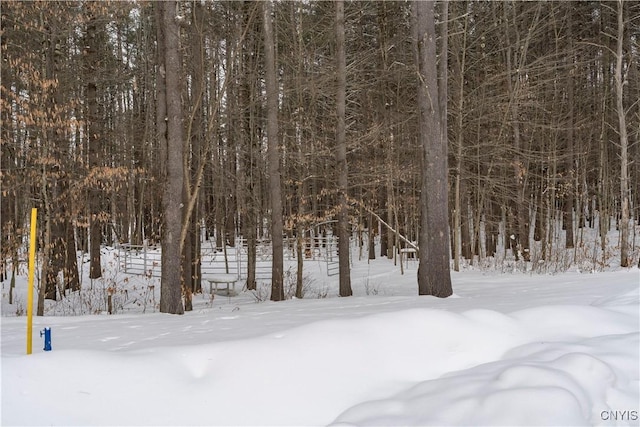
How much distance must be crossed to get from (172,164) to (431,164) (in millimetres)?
4738

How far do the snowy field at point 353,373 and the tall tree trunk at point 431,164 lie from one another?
3.53 meters

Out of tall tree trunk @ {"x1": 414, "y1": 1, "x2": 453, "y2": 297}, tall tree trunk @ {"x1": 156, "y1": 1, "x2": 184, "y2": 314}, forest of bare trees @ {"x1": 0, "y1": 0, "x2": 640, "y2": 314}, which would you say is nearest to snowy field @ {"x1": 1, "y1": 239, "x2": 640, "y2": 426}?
tall tree trunk @ {"x1": 156, "y1": 1, "x2": 184, "y2": 314}

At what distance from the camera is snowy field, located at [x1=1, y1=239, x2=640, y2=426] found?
10.9ft

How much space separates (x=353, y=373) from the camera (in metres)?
4.13

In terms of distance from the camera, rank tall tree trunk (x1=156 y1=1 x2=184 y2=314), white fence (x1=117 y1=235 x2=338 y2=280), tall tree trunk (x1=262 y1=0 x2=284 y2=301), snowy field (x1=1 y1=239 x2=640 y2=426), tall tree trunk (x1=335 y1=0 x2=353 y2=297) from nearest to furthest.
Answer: snowy field (x1=1 y1=239 x2=640 y2=426) → tall tree trunk (x1=156 y1=1 x2=184 y2=314) → tall tree trunk (x1=262 y1=0 x2=284 y2=301) → tall tree trunk (x1=335 y1=0 x2=353 y2=297) → white fence (x1=117 y1=235 x2=338 y2=280)

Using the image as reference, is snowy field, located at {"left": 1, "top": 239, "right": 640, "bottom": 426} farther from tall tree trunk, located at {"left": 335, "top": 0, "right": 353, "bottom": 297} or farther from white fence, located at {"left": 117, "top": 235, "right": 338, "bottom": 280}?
white fence, located at {"left": 117, "top": 235, "right": 338, "bottom": 280}

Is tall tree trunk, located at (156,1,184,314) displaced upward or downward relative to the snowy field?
upward

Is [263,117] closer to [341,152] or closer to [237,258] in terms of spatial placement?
[341,152]

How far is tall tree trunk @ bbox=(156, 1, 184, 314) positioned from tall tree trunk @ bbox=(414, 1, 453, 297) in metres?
4.49

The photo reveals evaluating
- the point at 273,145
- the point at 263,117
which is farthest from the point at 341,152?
the point at 263,117

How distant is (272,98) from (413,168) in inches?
207

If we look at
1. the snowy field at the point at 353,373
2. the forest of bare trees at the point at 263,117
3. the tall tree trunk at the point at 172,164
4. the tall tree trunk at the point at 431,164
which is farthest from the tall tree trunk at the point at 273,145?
the snowy field at the point at 353,373

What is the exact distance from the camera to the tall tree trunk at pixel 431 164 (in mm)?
8992

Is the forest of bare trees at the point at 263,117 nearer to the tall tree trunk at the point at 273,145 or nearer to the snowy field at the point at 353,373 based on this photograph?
the tall tree trunk at the point at 273,145
